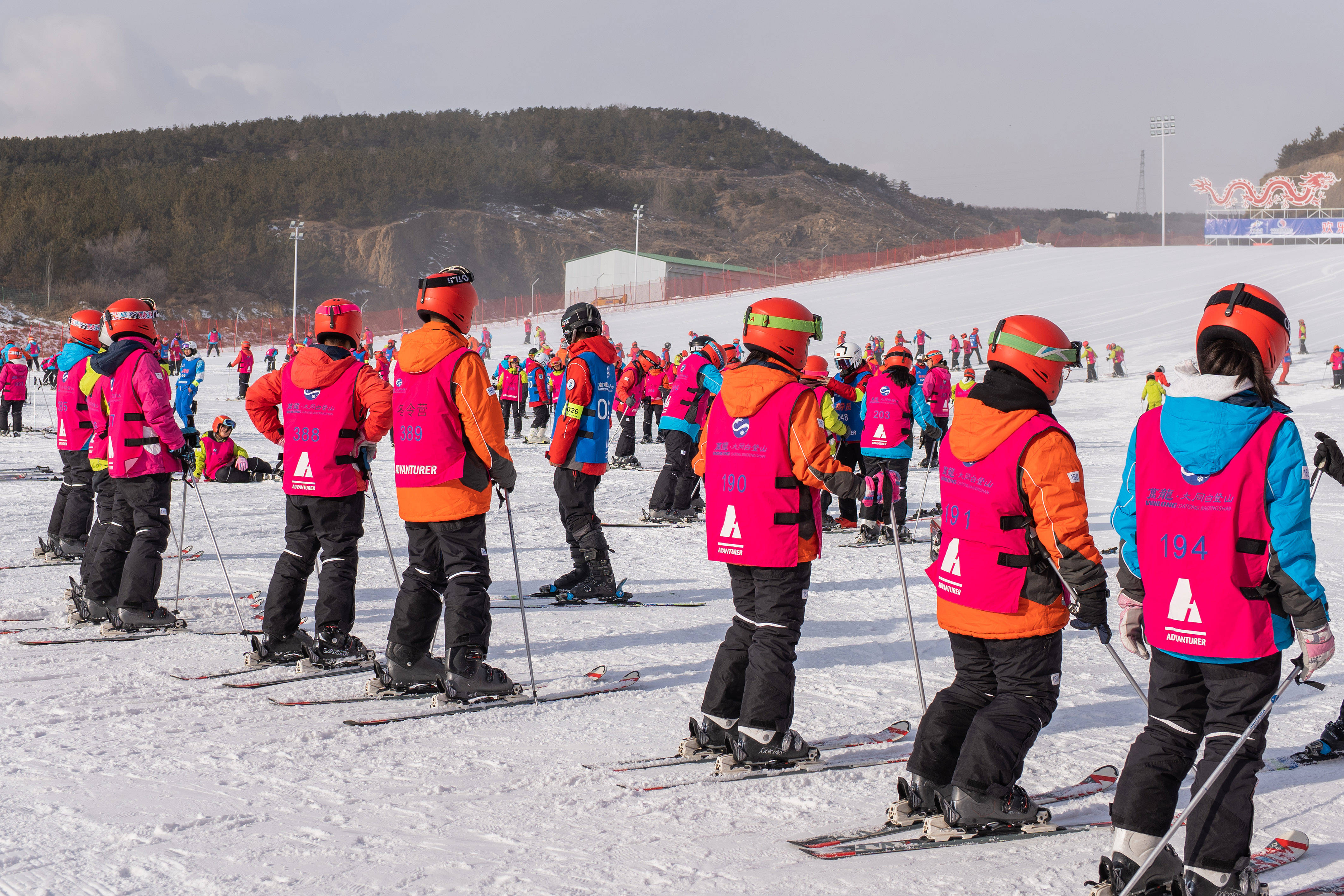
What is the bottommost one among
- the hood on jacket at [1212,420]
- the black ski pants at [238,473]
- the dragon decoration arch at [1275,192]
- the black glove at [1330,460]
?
the black ski pants at [238,473]

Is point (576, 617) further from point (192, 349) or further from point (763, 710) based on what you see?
point (192, 349)

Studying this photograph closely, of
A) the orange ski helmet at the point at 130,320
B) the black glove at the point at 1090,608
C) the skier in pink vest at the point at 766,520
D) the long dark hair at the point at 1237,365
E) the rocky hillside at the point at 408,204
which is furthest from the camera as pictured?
the rocky hillside at the point at 408,204

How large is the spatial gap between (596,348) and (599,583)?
158 cm

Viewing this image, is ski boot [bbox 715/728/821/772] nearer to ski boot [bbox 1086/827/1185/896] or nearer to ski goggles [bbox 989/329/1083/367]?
ski boot [bbox 1086/827/1185/896]

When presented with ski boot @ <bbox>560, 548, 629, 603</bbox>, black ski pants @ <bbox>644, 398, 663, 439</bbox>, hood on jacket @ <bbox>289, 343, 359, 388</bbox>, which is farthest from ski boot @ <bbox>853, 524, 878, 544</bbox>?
black ski pants @ <bbox>644, 398, 663, 439</bbox>

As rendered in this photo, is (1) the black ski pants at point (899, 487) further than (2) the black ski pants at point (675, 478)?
No

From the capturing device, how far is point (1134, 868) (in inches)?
112

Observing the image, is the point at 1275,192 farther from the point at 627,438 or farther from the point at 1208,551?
the point at 1208,551

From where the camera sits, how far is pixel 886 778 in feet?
12.6

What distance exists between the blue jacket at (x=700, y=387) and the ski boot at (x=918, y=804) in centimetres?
650

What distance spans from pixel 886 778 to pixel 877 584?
3862 mm

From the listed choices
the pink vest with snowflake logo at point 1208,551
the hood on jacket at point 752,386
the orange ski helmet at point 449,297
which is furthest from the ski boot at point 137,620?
the pink vest with snowflake logo at point 1208,551

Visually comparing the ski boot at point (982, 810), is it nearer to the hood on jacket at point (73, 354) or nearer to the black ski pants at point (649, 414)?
the hood on jacket at point (73, 354)

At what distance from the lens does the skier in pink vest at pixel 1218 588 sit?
2.71m
